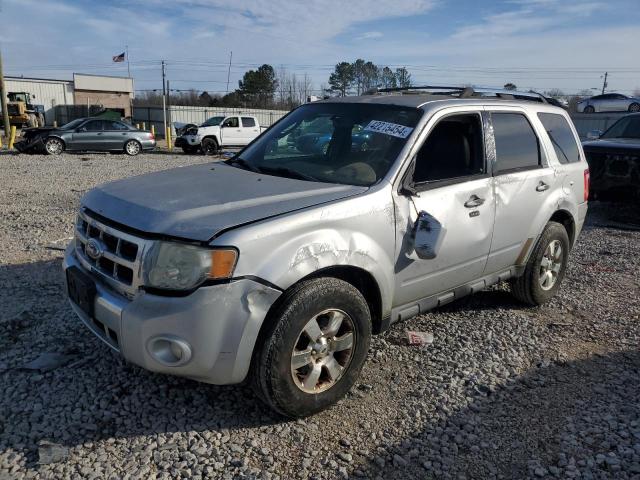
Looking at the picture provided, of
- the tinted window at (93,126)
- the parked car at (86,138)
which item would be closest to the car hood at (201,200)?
the parked car at (86,138)

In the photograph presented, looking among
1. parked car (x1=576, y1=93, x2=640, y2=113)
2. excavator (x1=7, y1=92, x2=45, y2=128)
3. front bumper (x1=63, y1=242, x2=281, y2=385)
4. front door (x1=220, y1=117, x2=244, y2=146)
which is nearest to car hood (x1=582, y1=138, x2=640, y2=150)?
front bumper (x1=63, y1=242, x2=281, y2=385)

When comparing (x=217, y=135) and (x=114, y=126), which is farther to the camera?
(x=217, y=135)

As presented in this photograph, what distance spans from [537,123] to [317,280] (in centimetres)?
284

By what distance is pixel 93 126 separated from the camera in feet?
67.0

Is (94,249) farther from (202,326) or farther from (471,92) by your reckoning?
(471,92)

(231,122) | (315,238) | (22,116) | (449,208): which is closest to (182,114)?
(22,116)

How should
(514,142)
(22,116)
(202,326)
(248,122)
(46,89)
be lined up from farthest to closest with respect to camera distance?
(46,89) → (22,116) → (248,122) → (514,142) → (202,326)

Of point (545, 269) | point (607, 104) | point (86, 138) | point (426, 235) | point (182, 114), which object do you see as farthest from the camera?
point (182, 114)

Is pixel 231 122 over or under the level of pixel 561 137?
over

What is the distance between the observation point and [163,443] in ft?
9.24

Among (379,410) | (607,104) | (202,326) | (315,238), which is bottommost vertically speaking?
(379,410)

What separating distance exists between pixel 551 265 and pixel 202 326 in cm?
352

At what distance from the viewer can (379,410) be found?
320 cm

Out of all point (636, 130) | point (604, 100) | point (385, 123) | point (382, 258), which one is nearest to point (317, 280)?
point (382, 258)
